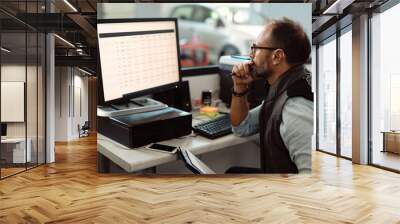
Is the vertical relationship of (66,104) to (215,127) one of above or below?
above

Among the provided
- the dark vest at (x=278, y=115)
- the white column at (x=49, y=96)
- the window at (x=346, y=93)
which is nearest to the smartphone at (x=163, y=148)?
the dark vest at (x=278, y=115)

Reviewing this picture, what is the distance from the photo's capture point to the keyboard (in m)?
4.87

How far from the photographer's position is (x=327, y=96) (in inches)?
387

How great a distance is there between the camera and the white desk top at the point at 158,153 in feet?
15.7

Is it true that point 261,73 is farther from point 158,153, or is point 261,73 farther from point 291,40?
point 158,153

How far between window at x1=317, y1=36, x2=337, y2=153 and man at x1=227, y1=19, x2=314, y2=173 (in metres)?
4.66

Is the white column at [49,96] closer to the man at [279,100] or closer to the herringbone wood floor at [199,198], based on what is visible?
the herringbone wood floor at [199,198]

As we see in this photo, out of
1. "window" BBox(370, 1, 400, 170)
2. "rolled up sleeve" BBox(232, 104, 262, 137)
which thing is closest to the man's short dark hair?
"rolled up sleeve" BBox(232, 104, 262, 137)

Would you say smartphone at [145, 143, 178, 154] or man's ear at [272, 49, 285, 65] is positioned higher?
man's ear at [272, 49, 285, 65]

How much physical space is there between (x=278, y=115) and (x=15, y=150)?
4338 millimetres

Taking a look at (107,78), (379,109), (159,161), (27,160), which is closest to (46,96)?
(27,160)

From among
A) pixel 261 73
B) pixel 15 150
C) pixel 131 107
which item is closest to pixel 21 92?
pixel 15 150

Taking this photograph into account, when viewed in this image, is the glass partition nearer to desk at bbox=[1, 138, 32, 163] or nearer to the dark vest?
desk at bbox=[1, 138, 32, 163]

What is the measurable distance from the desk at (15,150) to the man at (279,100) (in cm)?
362
